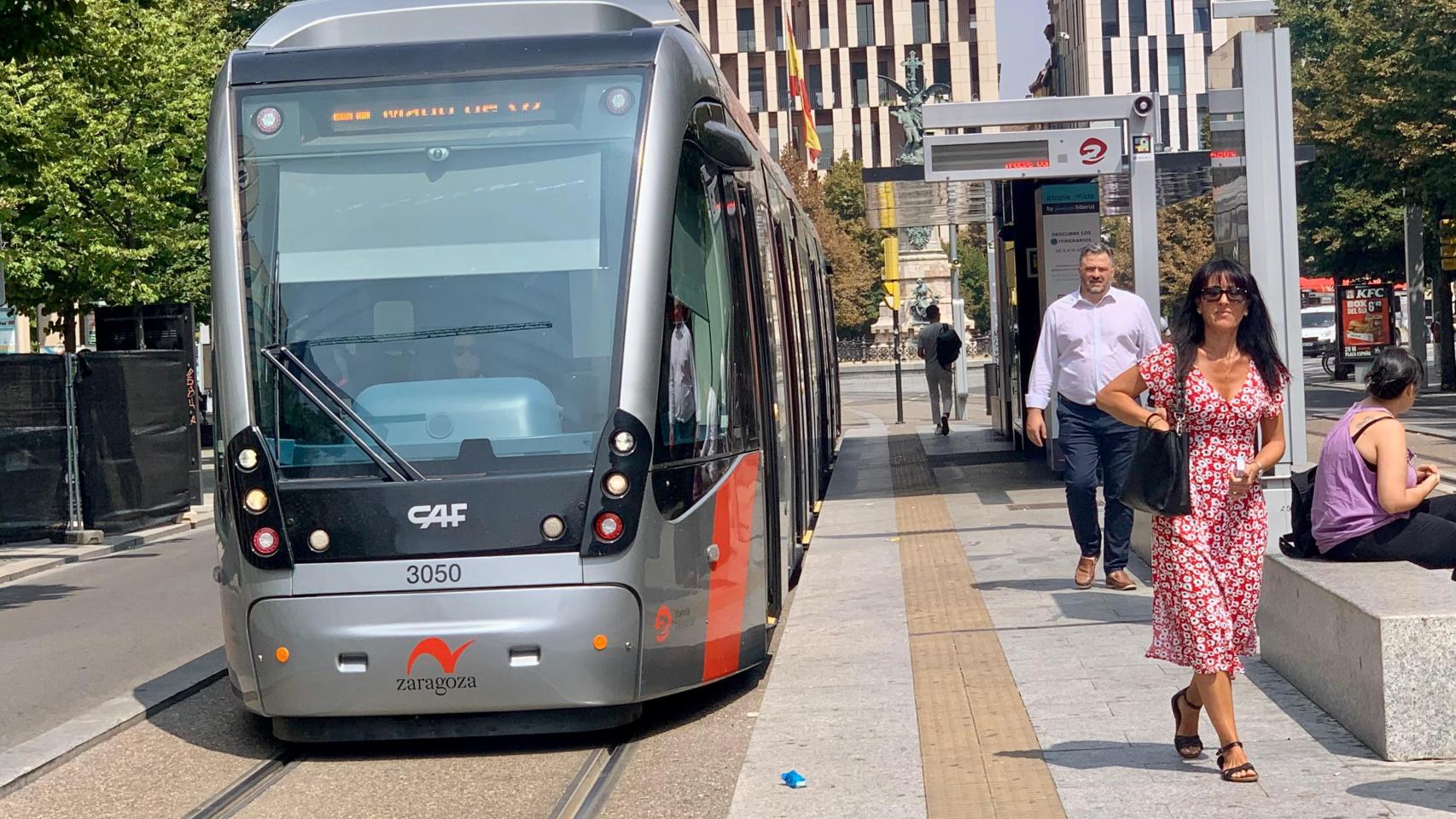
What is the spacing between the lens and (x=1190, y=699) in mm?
5949

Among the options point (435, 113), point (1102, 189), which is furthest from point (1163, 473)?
point (1102, 189)

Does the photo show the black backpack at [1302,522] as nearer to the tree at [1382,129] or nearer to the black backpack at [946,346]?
the black backpack at [946,346]

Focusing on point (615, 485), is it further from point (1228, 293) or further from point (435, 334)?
point (1228, 293)

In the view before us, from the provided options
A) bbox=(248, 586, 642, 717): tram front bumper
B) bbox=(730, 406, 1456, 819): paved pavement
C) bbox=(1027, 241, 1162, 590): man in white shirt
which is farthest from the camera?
bbox=(1027, 241, 1162, 590): man in white shirt

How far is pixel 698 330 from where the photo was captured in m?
7.57

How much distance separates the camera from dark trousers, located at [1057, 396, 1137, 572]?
32.5ft

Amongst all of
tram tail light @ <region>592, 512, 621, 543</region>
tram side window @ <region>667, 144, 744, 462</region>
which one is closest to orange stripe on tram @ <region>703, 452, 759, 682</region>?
tram side window @ <region>667, 144, 744, 462</region>

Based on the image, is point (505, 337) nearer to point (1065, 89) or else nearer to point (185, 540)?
point (185, 540)

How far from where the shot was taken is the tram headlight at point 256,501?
7031 mm

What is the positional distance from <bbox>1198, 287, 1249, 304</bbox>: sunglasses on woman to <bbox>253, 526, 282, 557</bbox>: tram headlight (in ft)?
11.4

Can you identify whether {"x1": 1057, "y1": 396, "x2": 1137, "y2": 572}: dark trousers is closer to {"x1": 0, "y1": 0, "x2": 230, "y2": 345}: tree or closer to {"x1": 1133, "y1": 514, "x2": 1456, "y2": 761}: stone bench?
{"x1": 1133, "y1": 514, "x2": 1456, "y2": 761}: stone bench

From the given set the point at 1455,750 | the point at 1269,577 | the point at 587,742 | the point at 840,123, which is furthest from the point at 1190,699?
the point at 840,123

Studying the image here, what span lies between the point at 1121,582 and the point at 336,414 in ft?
15.8

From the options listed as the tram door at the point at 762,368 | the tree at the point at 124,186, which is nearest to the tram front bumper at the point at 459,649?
the tram door at the point at 762,368
